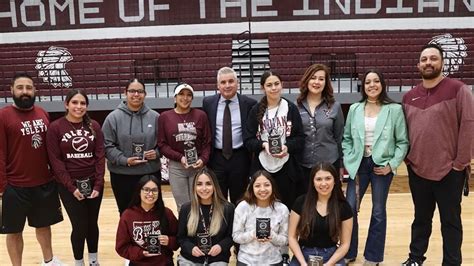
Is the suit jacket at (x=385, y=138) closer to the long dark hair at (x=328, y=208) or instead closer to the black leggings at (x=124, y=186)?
the long dark hair at (x=328, y=208)

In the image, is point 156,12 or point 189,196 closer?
point 189,196

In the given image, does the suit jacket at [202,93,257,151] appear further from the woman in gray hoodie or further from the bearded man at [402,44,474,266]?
the bearded man at [402,44,474,266]

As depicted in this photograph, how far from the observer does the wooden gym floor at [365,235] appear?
3.55 m

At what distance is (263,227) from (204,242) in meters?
0.40

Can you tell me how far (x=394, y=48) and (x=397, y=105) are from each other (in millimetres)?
8342

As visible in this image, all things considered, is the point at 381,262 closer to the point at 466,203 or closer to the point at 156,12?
the point at 466,203

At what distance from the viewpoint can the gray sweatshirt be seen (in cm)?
311

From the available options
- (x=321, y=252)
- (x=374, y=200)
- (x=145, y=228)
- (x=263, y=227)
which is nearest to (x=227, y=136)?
(x=263, y=227)

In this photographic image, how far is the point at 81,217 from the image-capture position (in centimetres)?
304

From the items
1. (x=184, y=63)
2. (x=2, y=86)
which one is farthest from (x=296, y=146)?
(x=2, y=86)

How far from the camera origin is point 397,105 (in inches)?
115

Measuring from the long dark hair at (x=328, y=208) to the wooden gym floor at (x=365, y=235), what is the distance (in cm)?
68

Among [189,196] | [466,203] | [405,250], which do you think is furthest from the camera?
[466,203]

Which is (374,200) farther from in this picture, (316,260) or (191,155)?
(191,155)
